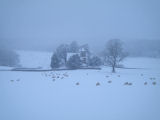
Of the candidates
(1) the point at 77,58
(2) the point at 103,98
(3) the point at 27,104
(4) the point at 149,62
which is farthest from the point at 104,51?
(3) the point at 27,104

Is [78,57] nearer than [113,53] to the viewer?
No

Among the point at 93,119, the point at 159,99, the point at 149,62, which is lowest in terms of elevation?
the point at 93,119

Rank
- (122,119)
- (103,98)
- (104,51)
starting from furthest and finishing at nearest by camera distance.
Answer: (104,51) → (103,98) → (122,119)

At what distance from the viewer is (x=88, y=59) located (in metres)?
13.1

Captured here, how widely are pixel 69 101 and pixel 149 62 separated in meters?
2.31

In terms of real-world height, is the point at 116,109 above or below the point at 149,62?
below

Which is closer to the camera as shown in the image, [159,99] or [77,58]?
[159,99]

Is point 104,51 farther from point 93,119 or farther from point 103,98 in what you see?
point 93,119

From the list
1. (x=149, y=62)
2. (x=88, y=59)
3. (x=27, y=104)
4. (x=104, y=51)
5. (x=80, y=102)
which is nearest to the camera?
(x=27, y=104)

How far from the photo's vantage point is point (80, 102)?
2119 millimetres

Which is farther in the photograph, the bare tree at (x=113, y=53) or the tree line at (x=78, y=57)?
the bare tree at (x=113, y=53)

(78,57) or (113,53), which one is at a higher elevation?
(113,53)

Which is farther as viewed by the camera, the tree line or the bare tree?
the bare tree

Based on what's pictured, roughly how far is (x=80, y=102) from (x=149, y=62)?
2176 millimetres
